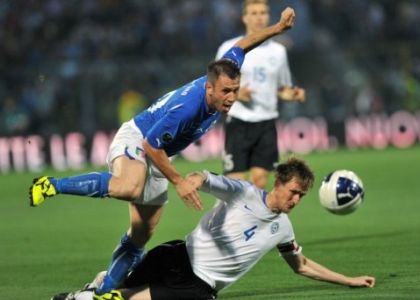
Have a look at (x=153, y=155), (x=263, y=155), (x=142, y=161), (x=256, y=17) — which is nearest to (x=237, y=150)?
(x=263, y=155)

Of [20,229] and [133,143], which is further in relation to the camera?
[20,229]

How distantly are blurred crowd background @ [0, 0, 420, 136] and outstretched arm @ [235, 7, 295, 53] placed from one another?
1385cm

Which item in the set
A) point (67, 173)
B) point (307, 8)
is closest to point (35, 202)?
point (67, 173)

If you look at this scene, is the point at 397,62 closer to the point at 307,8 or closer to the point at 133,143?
the point at 307,8

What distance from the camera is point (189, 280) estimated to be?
763cm

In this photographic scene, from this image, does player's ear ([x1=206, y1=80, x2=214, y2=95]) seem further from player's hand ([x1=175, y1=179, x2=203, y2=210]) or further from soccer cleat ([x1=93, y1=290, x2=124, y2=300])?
soccer cleat ([x1=93, y1=290, x2=124, y2=300])

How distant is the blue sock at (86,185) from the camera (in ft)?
26.5

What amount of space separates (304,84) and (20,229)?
427 inches

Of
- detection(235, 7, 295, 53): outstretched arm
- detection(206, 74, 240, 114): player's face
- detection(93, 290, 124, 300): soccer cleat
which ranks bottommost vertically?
detection(93, 290, 124, 300): soccer cleat

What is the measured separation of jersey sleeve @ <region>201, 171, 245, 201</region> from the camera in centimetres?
737

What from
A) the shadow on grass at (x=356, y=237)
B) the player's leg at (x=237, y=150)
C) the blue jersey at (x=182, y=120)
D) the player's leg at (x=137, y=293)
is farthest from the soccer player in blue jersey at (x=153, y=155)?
the player's leg at (x=237, y=150)

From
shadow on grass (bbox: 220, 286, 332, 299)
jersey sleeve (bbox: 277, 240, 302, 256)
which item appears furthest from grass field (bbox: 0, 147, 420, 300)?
jersey sleeve (bbox: 277, 240, 302, 256)

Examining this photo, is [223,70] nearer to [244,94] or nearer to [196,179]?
[196,179]

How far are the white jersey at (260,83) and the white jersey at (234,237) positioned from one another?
15.5 feet
